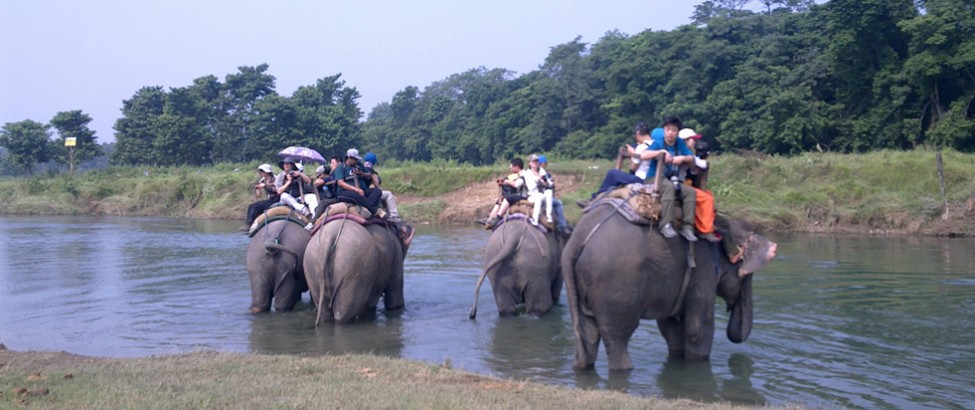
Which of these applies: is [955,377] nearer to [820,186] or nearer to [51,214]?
[820,186]

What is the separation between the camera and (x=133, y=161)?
195 ft

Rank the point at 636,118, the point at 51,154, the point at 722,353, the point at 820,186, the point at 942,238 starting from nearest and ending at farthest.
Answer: the point at 722,353 → the point at 942,238 → the point at 820,186 → the point at 636,118 → the point at 51,154

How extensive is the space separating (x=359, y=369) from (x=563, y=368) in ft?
7.97

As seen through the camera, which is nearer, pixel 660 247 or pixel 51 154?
pixel 660 247

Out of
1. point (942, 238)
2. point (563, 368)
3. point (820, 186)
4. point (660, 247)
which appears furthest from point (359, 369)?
point (820, 186)

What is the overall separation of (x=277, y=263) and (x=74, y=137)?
5114 centimetres

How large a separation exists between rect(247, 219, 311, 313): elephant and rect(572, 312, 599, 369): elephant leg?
5.24 metres

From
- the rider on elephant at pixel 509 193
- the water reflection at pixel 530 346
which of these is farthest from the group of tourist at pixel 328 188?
the water reflection at pixel 530 346

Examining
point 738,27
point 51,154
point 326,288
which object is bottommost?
point 326,288

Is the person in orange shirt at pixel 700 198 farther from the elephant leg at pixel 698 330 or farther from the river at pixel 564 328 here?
the river at pixel 564 328

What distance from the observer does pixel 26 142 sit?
57.2 metres

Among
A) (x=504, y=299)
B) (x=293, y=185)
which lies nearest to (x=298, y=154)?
(x=293, y=185)

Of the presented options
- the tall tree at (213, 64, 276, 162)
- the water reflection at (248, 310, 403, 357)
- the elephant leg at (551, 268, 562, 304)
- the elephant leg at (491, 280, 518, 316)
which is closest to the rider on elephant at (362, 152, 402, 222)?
the water reflection at (248, 310, 403, 357)

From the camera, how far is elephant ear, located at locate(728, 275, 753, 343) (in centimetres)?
990
